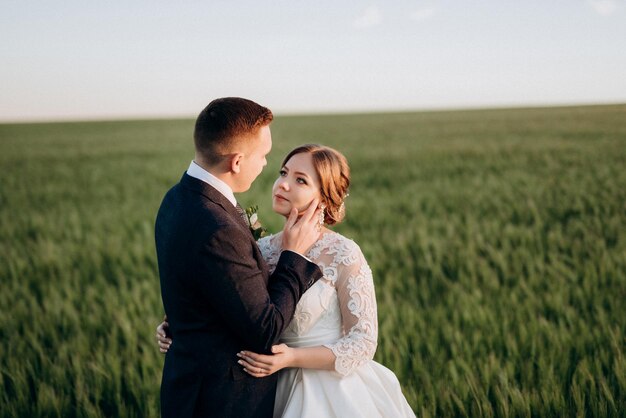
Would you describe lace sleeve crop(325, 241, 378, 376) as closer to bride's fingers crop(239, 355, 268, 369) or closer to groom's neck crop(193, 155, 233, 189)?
bride's fingers crop(239, 355, 268, 369)

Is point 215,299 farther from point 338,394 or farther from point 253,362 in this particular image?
point 338,394

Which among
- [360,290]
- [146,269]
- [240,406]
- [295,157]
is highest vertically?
[295,157]

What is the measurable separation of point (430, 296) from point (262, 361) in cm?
342

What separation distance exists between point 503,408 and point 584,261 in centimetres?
346

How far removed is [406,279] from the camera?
566 cm

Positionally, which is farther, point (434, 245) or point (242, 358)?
point (434, 245)

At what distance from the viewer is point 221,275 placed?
75.9 inches

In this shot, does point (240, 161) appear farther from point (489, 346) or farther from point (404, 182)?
point (404, 182)

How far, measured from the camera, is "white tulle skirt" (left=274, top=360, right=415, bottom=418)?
224cm

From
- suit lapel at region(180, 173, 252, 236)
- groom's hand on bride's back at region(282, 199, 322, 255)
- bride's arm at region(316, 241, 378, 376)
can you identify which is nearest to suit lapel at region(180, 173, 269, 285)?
suit lapel at region(180, 173, 252, 236)

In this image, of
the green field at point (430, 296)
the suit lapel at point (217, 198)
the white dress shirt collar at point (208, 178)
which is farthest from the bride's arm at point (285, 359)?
the green field at point (430, 296)

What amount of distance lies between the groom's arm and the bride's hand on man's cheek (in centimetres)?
5

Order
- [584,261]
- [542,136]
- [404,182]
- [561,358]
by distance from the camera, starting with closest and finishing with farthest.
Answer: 1. [561,358]
2. [584,261]
3. [404,182]
4. [542,136]

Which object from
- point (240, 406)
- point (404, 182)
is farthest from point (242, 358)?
point (404, 182)
